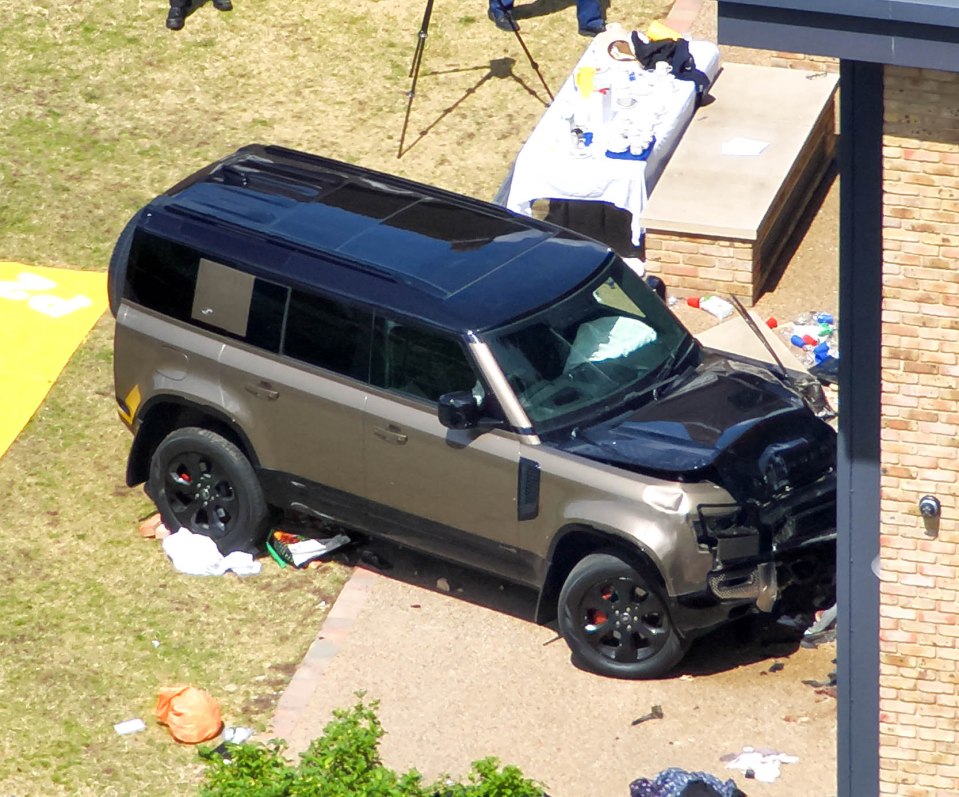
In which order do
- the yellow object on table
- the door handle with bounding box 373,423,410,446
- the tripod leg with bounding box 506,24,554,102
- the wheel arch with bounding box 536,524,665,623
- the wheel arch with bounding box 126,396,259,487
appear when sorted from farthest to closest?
the tripod leg with bounding box 506,24,554,102, the yellow object on table, the wheel arch with bounding box 126,396,259,487, the door handle with bounding box 373,423,410,446, the wheel arch with bounding box 536,524,665,623

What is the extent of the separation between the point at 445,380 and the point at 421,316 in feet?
1.27

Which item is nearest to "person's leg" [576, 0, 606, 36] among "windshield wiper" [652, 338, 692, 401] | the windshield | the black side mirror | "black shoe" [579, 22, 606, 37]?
"black shoe" [579, 22, 606, 37]

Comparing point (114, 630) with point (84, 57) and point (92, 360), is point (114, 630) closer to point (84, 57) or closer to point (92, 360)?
point (92, 360)

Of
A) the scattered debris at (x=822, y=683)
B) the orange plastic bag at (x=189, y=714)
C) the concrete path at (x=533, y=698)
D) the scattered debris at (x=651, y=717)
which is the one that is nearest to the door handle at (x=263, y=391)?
the concrete path at (x=533, y=698)

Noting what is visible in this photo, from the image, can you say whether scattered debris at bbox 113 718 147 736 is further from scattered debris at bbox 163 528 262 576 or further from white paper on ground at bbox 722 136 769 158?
white paper on ground at bbox 722 136 769 158

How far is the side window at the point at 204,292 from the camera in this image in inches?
436

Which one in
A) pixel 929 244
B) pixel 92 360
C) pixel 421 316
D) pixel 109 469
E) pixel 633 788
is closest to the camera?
pixel 929 244

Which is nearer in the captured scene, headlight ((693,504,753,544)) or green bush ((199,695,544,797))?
green bush ((199,695,544,797))

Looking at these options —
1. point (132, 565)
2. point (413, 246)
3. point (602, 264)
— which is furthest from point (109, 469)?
point (602, 264)

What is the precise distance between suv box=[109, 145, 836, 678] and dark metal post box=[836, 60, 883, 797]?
1549 mm

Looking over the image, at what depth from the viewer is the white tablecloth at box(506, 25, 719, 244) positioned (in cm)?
1439

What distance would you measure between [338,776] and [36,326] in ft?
22.6

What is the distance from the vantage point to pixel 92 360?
543 inches

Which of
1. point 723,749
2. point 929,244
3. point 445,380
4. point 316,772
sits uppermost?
point 929,244
